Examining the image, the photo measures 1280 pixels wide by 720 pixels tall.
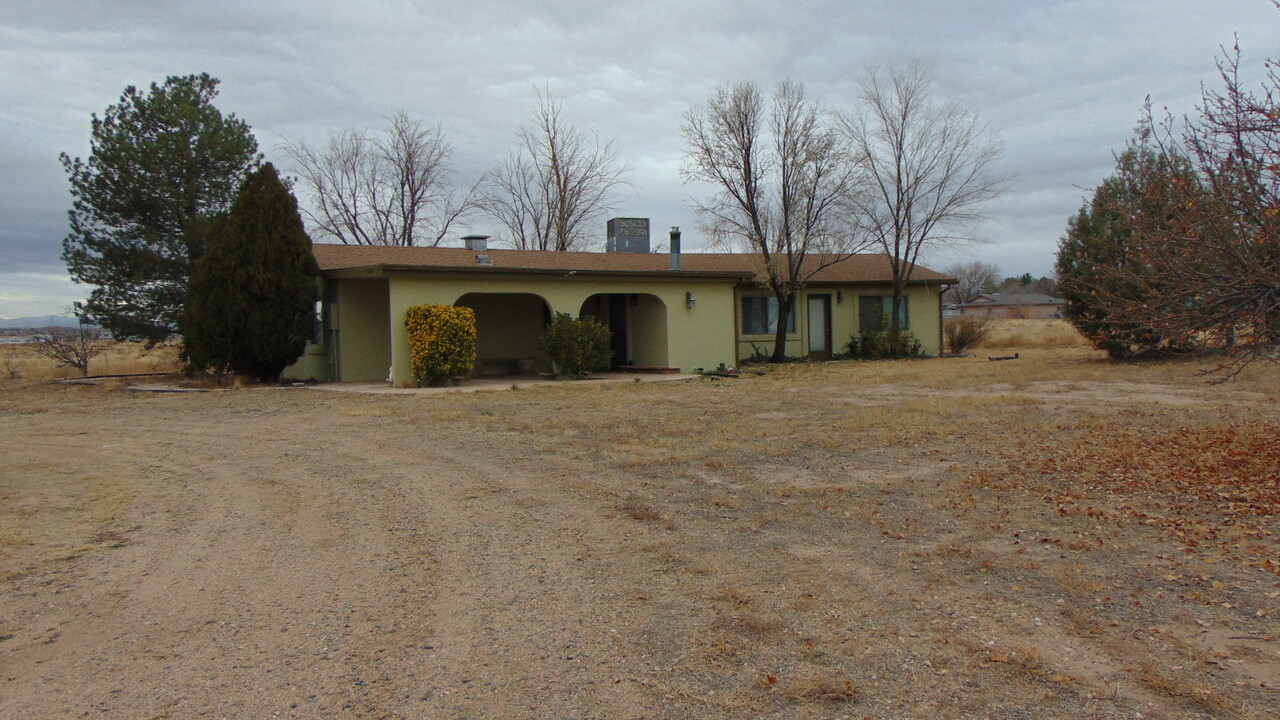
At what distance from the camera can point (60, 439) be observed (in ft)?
31.8

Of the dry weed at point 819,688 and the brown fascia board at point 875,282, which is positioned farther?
the brown fascia board at point 875,282

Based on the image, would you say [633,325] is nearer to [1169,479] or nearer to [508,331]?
[508,331]

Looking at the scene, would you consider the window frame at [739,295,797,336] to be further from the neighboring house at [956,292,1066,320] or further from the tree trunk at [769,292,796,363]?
the neighboring house at [956,292,1066,320]

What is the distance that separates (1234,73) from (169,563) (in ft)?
25.2

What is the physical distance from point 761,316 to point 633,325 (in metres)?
4.22

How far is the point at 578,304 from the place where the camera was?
1777cm

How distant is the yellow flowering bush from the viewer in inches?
607

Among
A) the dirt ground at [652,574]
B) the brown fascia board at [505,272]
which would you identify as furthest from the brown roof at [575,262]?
the dirt ground at [652,574]

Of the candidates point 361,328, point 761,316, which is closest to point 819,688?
point 361,328

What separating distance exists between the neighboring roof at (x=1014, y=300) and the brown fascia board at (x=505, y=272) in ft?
184

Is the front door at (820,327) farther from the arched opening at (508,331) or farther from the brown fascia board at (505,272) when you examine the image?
the arched opening at (508,331)

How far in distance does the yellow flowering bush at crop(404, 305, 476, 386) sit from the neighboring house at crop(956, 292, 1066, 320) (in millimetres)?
58280

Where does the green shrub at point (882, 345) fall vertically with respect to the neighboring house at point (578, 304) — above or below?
below

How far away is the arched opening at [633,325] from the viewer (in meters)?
19.0
